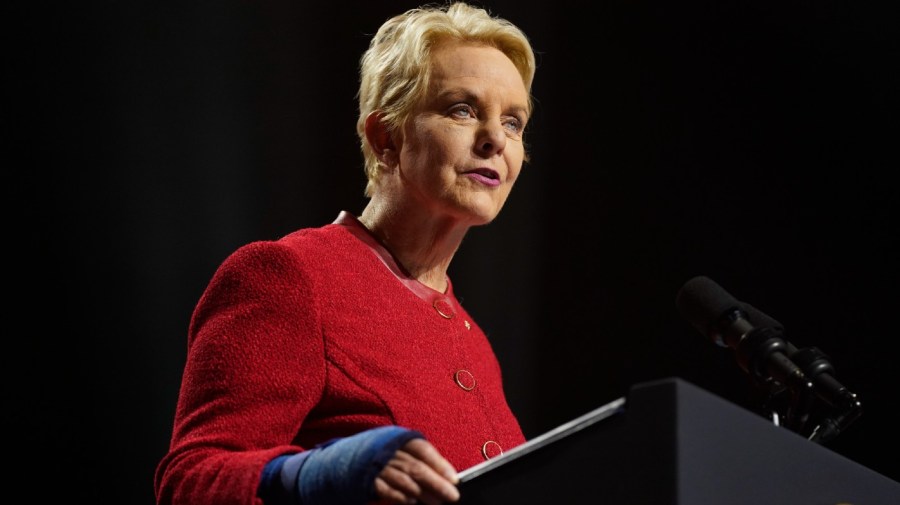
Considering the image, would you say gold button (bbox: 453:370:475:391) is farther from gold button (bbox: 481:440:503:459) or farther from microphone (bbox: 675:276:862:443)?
microphone (bbox: 675:276:862:443)

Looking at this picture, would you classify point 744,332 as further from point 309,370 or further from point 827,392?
point 309,370

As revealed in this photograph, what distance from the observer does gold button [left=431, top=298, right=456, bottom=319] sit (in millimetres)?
1493

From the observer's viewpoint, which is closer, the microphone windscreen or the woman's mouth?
the microphone windscreen

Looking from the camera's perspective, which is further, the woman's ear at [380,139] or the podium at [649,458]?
the woman's ear at [380,139]

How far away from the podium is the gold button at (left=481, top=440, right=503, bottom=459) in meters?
0.41

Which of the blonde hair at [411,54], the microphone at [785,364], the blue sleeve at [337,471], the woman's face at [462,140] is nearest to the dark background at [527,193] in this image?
the blonde hair at [411,54]

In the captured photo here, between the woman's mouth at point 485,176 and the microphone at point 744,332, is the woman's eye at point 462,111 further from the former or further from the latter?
the microphone at point 744,332

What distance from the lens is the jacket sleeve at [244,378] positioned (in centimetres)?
108

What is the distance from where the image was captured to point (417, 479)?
0.90 m

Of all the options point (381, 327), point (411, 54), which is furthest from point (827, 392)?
point (411, 54)

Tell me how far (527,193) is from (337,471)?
1819 millimetres

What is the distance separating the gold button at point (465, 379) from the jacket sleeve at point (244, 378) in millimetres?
230

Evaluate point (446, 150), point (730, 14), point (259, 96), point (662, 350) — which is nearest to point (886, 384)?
point (662, 350)

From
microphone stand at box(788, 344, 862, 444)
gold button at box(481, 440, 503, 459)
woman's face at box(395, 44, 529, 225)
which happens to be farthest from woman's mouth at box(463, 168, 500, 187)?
microphone stand at box(788, 344, 862, 444)
